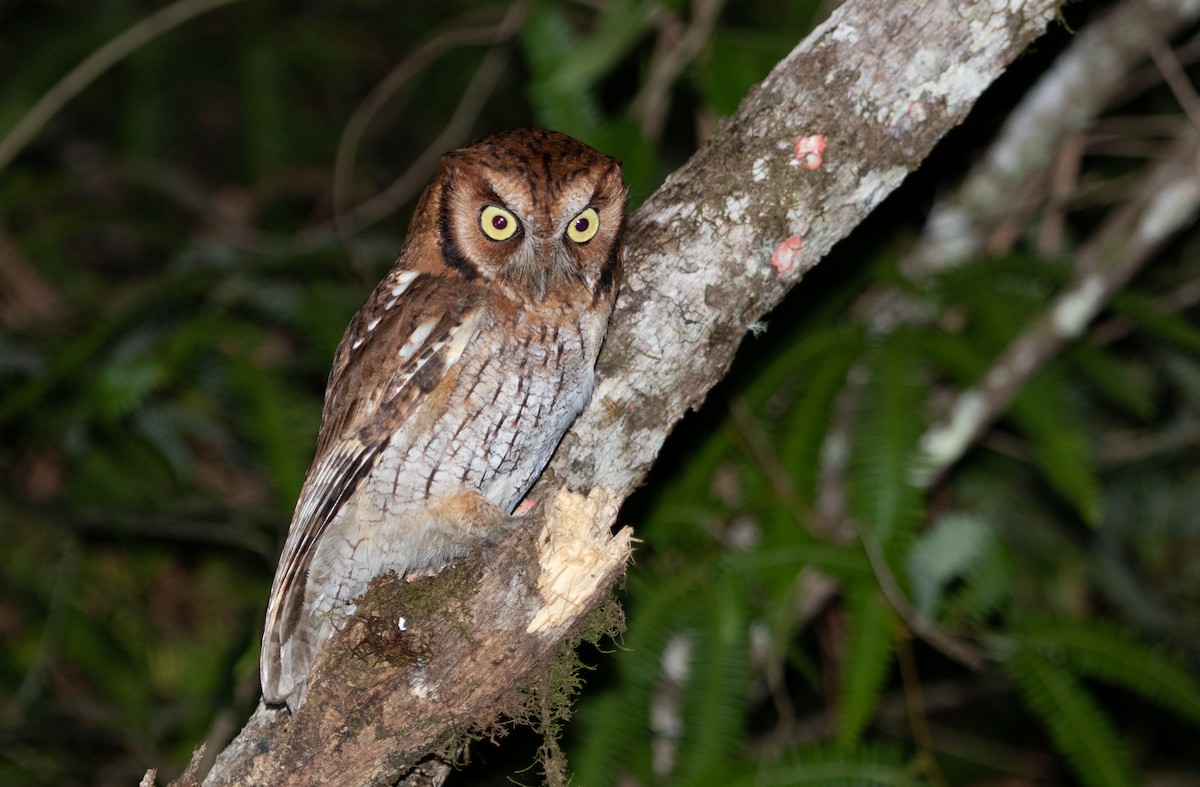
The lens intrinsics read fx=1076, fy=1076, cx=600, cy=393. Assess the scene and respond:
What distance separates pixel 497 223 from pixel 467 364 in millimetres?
260

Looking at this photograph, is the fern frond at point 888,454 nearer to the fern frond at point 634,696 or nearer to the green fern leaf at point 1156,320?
the fern frond at point 634,696

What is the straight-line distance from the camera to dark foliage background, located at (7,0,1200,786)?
102 inches

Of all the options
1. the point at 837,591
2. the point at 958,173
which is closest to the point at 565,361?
the point at 837,591

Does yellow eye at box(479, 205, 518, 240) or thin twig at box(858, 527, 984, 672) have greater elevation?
yellow eye at box(479, 205, 518, 240)

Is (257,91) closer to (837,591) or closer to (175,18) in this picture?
(175,18)

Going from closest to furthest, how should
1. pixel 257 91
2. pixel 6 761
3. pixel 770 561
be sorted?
pixel 770 561 → pixel 6 761 → pixel 257 91

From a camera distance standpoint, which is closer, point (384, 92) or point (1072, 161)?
point (384, 92)

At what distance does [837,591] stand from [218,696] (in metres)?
1.86

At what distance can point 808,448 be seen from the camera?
2705mm

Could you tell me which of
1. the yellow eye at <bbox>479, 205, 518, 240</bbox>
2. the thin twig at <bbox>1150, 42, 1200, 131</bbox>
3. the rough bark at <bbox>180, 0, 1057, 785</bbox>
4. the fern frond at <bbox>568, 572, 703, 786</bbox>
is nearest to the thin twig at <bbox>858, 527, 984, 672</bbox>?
the fern frond at <bbox>568, 572, 703, 786</bbox>

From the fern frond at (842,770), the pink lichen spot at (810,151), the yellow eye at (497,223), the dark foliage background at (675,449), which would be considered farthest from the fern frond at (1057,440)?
the yellow eye at (497,223)

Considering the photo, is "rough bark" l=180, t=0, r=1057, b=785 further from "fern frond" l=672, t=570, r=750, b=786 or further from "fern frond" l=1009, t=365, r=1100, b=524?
"fern frond" l=1009, t=365, r=1100, b=524

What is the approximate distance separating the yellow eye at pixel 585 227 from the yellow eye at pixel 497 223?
104 millimetres

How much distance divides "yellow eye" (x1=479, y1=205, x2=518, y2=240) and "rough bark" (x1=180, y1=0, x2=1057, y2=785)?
0.71ft
